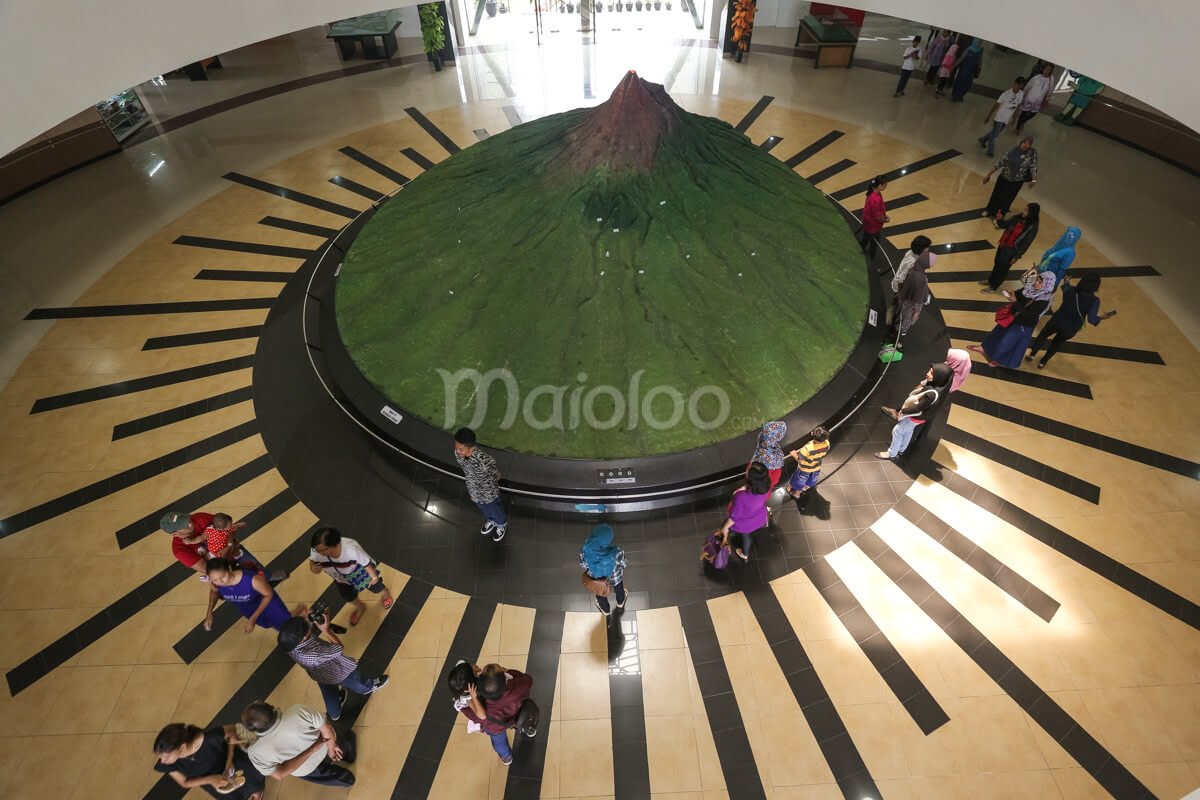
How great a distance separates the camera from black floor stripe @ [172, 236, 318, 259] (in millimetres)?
A: 10938

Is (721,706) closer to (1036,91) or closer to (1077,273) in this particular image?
(1077,273)

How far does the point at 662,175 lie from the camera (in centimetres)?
840

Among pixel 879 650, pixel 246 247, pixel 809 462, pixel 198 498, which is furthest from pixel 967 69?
pixel 198 498

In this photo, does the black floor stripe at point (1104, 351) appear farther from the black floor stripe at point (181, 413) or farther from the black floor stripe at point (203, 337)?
the black floor stripe at point (203, 337)

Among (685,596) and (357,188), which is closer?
(685,596)

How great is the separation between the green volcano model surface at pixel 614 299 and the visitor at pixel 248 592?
9.39ft

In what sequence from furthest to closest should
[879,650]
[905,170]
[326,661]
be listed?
1. [905,170]
2. [879,650]
3. [326,661]

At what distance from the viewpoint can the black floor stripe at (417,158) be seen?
13.2m

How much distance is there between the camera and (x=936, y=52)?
15422 mm

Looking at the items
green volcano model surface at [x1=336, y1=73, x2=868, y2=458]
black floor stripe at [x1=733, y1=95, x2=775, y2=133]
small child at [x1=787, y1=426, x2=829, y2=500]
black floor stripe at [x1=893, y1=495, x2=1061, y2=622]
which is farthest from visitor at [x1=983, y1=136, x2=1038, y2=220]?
small child at [x1=787, y1=426, x2=829, y2=500]

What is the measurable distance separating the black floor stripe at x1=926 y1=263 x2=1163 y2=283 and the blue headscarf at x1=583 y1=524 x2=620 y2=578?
806cm

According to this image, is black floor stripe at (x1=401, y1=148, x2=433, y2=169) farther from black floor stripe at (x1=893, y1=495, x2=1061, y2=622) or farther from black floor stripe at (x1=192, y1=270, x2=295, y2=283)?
black floor stripe at (x1=893, y1=495, x2=1061, y2=622)

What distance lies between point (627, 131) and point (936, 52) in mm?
12104

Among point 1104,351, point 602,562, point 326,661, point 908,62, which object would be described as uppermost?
point 908,62
